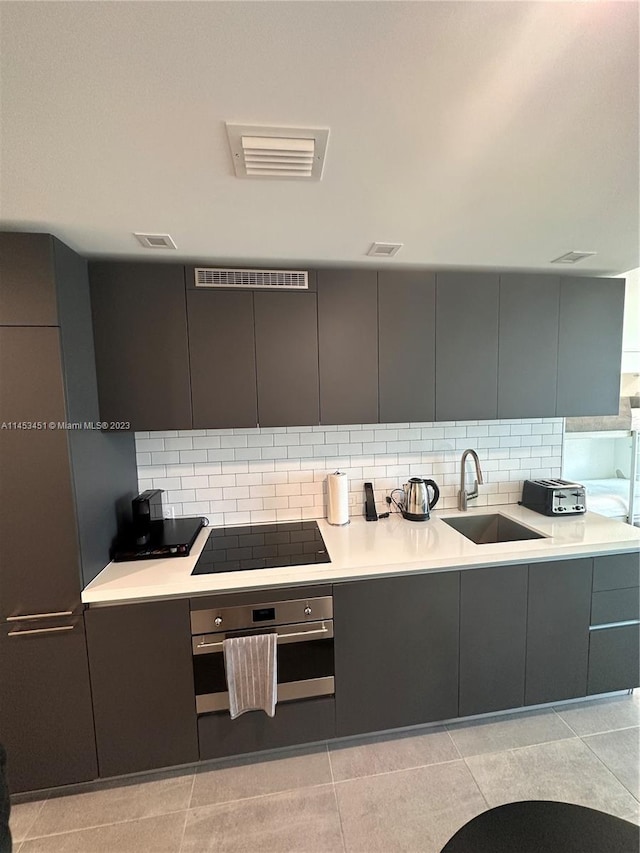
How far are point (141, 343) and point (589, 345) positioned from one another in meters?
2.58

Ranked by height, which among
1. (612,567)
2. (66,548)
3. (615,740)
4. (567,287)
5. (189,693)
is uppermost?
(567,287)

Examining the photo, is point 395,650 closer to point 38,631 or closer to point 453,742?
point 453,742

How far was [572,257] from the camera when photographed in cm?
189

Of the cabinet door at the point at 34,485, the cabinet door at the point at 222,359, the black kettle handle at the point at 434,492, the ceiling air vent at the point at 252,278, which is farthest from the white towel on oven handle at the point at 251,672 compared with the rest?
the ceiling air vent at the point at 252,278

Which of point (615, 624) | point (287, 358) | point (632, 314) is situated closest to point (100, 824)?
point (287, 358)

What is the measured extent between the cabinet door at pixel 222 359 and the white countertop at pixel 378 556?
29.2 inches

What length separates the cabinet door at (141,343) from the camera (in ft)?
5.72

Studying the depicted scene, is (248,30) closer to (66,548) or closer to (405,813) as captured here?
(66,548)

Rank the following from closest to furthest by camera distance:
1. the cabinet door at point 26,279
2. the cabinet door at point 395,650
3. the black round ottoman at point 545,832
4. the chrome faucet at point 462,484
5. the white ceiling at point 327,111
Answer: the white ceiling at point 327,111 < the black round ottoman at point 545,832 < the cabinet door at point 26,279 < the cabinet door at point 395,650 < the chrome faucet at point 462,484

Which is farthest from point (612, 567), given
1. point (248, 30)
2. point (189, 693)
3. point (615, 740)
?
point (248, 30)

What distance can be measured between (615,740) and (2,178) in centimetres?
349

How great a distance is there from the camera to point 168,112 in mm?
850

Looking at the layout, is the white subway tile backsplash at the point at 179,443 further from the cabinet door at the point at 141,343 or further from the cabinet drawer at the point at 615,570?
the cabinet drawer at the point at 615,570

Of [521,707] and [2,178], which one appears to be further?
[521,707]
